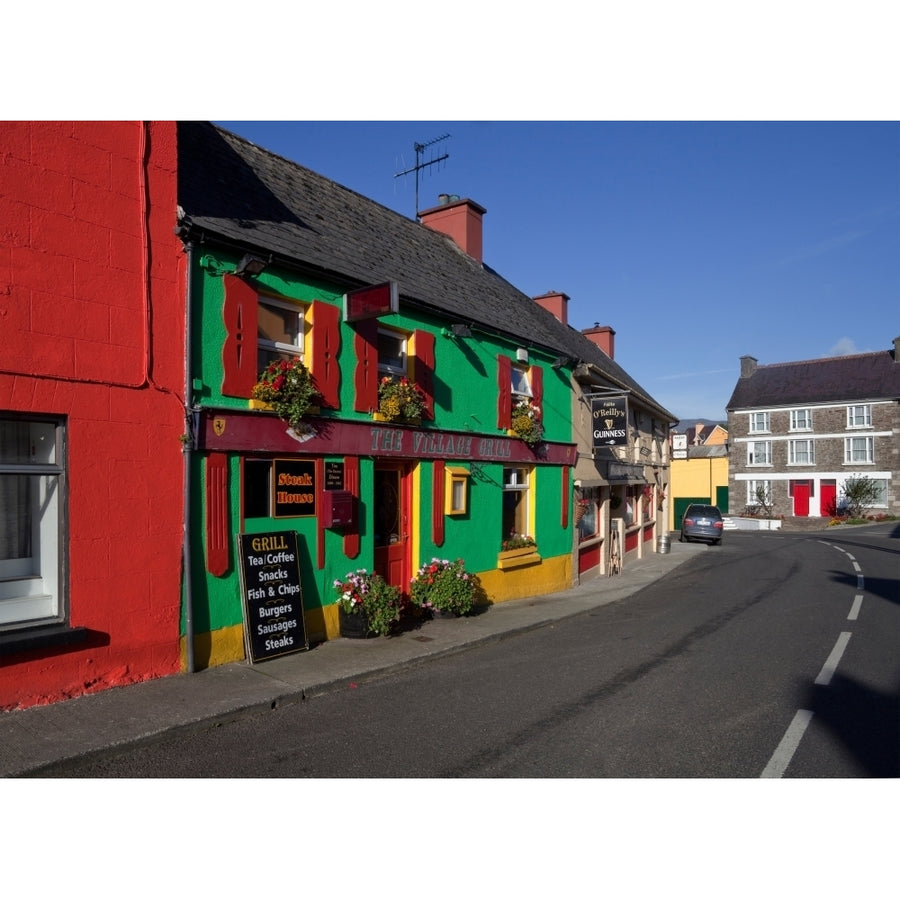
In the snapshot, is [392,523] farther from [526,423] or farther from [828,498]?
[828,498]

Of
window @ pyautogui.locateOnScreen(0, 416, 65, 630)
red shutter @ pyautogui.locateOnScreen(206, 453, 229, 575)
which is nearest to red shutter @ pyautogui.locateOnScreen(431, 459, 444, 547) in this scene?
red shutter @ pyautogui.locateOnScreen(206, 453, 229, 575)

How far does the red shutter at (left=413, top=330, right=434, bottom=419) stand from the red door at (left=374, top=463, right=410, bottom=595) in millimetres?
1065

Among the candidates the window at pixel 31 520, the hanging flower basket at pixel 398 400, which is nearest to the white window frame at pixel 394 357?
the hanging flower basket at pixel 398 400

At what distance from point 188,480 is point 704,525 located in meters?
26.3

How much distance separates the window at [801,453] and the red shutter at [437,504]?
43.7 metres

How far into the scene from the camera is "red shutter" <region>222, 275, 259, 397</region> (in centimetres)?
782

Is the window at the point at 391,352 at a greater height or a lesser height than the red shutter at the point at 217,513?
greater

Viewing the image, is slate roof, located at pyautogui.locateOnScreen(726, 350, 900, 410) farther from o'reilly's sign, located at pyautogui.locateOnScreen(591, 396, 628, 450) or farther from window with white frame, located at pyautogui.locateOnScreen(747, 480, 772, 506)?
o'reilly's sign, located at pyautogui.locateOnScreen(591, 396, 628, 450)

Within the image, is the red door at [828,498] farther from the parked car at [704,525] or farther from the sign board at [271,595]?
the sign board at [271,595]

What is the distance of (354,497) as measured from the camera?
30.7ft

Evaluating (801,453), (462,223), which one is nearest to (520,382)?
(462,223)

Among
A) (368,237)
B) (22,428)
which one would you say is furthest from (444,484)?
(22,428)

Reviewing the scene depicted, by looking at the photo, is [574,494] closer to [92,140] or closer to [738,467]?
[92,140]

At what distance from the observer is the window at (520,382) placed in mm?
13766
